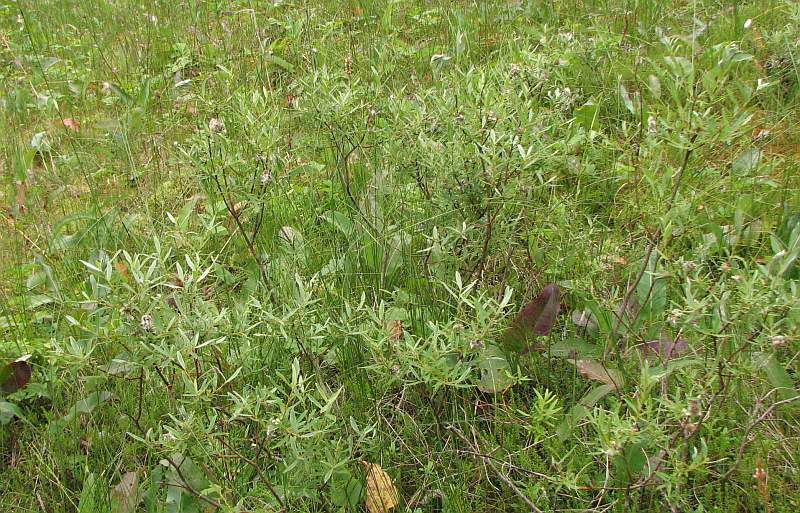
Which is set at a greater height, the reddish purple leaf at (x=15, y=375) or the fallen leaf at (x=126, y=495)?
the reddish purple leaf at (x=15, y=375)

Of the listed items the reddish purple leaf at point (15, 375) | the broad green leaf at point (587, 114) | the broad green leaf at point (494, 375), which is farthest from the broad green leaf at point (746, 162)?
the reddish purple leaf at point (15, 375)

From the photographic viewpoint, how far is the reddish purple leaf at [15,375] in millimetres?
2203

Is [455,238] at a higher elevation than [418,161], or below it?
below

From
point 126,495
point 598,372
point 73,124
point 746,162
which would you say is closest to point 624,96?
point 746,162

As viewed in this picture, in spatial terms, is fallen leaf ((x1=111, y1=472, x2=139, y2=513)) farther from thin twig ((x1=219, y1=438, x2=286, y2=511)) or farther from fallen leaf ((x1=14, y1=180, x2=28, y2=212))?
fallen leaf ((x1=14, y1=180, x2=28, y2=212))

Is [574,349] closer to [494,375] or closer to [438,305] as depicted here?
[494,375]

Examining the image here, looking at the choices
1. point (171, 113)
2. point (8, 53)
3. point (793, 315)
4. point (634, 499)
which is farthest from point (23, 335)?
point (8, 53)

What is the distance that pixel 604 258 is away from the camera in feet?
7.00

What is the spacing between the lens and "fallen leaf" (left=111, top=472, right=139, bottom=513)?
186cm

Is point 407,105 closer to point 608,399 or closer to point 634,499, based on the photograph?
point 608,399

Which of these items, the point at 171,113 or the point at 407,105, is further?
the point at 171,113

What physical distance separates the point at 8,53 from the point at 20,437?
372cm

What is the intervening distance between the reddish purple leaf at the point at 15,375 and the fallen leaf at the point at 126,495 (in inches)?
21.2

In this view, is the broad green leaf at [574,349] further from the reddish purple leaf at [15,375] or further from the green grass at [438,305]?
the reddish purple leaf at [15,375]
